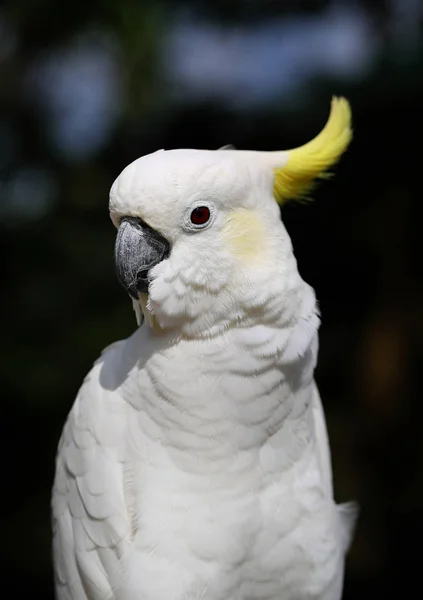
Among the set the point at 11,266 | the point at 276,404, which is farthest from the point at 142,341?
the point at 11,266

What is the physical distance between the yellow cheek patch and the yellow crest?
4.6 inches

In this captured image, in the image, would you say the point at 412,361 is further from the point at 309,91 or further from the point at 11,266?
the point at 11,266

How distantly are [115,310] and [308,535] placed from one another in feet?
5.81

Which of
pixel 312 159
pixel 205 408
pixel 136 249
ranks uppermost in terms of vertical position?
pixel 312 159

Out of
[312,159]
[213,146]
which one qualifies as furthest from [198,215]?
A: [213,146]

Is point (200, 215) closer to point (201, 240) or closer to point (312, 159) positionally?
point (201, 240)

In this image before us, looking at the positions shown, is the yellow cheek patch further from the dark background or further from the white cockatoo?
the dark background

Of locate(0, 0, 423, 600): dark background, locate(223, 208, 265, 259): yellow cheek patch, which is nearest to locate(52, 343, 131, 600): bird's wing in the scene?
locate(223, 208, 265, 259): yellow cheek patch

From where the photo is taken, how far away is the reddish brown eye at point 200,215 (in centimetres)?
92

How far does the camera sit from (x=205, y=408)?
3.38ft

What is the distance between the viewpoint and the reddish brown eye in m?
0.92

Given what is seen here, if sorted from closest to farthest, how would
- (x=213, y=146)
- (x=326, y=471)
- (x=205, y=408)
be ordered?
(x=205, y=408), (x=326, y=471), (x=213, y=146)

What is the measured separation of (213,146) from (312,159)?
1925mm

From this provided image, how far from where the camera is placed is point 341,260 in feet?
9.07
